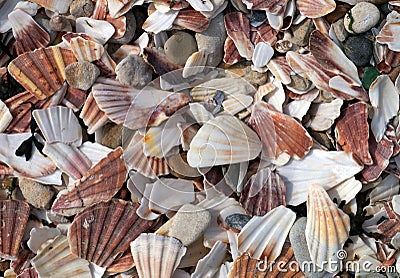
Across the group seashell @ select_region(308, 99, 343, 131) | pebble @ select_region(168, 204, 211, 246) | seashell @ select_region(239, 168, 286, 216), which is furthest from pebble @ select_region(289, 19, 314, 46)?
pebble @ select_region(168, 204, 211, 246)

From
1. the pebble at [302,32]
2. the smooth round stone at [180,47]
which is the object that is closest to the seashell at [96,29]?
the smooth round stone at [180,47]

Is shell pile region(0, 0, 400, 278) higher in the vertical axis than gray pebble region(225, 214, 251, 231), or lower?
higher

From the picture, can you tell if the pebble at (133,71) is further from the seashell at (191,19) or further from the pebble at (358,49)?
the pebble at (358,49)

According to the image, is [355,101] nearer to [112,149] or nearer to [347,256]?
[347,256]

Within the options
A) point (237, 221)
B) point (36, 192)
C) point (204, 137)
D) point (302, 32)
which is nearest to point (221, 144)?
point (204, 137)

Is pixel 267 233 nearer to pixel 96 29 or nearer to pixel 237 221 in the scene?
pixel 237 221

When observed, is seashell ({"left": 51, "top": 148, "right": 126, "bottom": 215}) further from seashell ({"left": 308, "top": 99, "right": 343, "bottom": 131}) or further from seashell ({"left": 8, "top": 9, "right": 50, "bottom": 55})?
seashell ({"left": 308, "top": 99, "right": 343, "bottom": 131})
